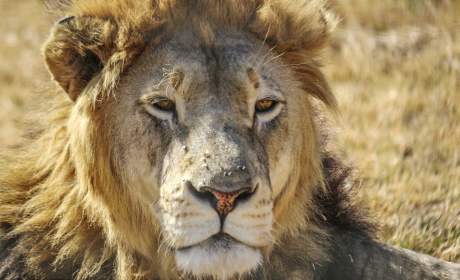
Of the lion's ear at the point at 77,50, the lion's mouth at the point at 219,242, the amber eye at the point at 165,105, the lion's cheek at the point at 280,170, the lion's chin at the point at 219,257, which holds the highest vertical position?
the lion's ear at the point at 77,50

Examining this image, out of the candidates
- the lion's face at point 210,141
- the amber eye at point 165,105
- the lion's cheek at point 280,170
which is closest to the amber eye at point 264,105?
the lion's face at point 210,141

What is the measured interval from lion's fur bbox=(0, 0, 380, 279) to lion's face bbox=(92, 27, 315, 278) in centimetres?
11

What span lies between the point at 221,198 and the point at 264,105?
80 centimetres

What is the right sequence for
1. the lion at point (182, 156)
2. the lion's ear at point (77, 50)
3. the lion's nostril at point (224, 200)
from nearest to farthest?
the lion's nostril at point (224, 200), the lion at point (182, 156), the lion's ear at point (77, 50)

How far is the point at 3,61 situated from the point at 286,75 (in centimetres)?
718

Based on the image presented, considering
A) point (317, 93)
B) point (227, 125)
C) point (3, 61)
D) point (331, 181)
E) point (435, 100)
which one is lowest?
point (331, 181)

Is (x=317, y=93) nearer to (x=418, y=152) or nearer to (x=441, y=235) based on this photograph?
(x=441, y=235)

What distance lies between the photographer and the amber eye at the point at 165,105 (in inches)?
129

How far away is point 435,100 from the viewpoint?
6523 mm

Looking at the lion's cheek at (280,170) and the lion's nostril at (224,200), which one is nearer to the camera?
the lion's nostril at (224,200)

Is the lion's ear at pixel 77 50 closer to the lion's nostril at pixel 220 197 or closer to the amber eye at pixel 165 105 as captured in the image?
the amber eye at pixel 165 105

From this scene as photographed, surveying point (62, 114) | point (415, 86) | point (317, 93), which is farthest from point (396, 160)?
point (62, 114)

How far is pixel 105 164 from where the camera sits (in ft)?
11.2

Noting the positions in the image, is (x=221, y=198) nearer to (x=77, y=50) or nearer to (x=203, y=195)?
(x=203, y=195)
